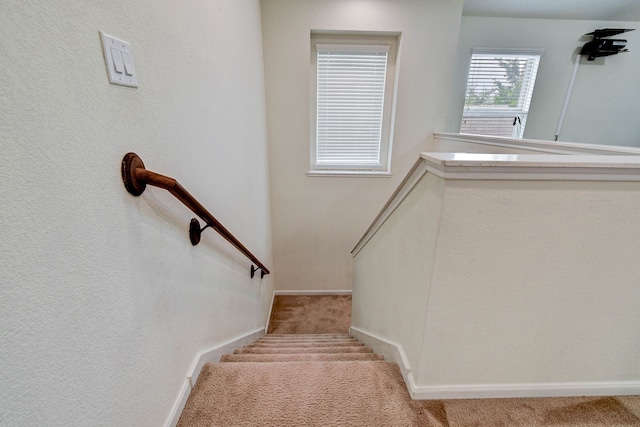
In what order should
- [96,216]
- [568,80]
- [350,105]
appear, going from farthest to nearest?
[568,80] < [350,105] < [96,216]

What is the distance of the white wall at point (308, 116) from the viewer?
8.56 ft

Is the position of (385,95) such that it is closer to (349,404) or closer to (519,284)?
(519,284)

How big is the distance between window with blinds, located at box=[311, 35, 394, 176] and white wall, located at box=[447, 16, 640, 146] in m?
1.19

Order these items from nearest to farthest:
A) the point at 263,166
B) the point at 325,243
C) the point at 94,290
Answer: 1. the point at 94,290
2. the point at 263,166
3. the point at 325,243

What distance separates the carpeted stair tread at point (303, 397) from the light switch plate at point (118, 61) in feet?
3.67

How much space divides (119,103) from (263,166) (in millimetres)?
2064

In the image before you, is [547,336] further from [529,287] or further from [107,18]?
[107,18]

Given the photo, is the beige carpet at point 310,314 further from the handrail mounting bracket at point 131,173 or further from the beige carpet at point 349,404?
the handrail mounting bracket at point 131,173

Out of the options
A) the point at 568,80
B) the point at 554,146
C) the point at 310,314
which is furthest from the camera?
the point at 568,80

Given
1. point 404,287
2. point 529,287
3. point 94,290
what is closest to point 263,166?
point 404,287

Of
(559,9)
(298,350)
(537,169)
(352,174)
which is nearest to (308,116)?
(352,174)

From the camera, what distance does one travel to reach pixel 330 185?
320 centimetres

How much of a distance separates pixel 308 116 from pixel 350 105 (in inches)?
21.6

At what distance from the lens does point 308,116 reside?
2916 millimetres
